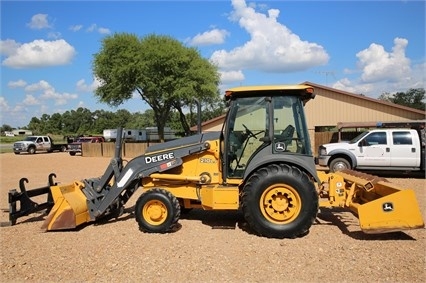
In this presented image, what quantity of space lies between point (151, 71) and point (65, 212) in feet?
101

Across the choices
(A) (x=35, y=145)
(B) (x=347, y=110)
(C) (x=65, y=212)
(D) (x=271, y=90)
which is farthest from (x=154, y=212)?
(A) (x=35, y=145)

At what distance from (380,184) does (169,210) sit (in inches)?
143

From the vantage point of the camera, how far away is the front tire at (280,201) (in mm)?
6027

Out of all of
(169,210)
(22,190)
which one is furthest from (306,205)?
(22,190)

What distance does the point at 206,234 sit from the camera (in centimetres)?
652

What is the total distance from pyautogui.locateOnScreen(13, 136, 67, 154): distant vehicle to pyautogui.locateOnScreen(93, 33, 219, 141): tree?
681cm

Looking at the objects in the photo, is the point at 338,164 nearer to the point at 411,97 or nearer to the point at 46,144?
the point at 46,144

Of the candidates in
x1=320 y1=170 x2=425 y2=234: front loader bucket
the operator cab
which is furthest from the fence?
x1=320 y1=170 x2=425 y2=234: front loader bucket

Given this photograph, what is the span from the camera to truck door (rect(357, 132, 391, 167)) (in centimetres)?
1405

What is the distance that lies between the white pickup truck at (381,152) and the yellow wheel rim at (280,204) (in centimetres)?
881

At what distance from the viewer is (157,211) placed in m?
6.63

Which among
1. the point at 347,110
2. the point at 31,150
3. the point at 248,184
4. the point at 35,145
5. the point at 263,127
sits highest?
the point at 347,110

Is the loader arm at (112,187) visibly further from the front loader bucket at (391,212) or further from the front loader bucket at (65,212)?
the front loader bucket at (391,212)

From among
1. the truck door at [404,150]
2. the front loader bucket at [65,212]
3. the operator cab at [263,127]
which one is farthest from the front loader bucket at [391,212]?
the truck door at [404,150]
